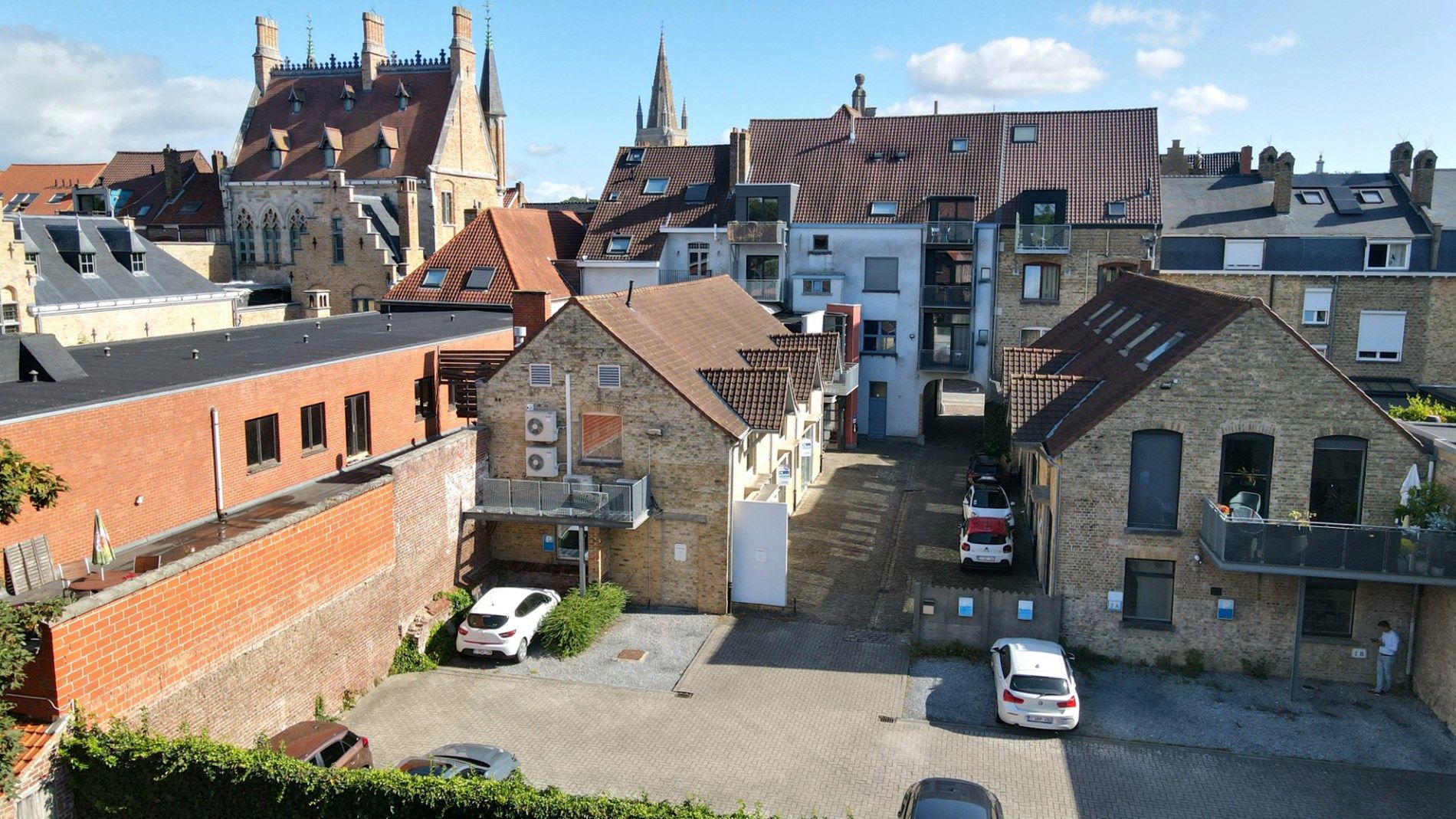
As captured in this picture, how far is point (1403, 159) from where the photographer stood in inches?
1458

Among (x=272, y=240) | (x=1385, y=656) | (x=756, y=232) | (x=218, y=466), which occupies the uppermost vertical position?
(x=756, y=232)

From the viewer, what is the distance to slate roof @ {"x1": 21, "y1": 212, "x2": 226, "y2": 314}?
3216cm

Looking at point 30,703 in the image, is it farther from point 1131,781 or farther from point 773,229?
point 773,229

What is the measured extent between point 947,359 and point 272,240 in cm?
3254

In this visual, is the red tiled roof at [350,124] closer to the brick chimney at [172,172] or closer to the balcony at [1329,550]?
the brick chimney at [172,172]

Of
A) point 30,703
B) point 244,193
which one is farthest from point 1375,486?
point 244,193

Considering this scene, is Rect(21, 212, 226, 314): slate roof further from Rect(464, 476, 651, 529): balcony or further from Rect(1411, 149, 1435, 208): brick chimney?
Rect(1411, 149, 1435, 208): brick chimney

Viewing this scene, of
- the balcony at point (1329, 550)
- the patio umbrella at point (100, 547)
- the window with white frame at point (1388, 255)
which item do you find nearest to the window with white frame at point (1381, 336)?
the window with white frame at point (1388, 255)

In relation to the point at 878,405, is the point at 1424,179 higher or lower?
higher

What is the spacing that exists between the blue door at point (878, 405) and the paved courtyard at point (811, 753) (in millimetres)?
21245

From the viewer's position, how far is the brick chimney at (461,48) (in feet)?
156

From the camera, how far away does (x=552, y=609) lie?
19984mm

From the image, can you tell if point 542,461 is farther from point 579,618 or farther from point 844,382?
point 844,382

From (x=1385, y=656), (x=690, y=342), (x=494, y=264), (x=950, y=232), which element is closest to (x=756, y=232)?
(x=950, y=232)
